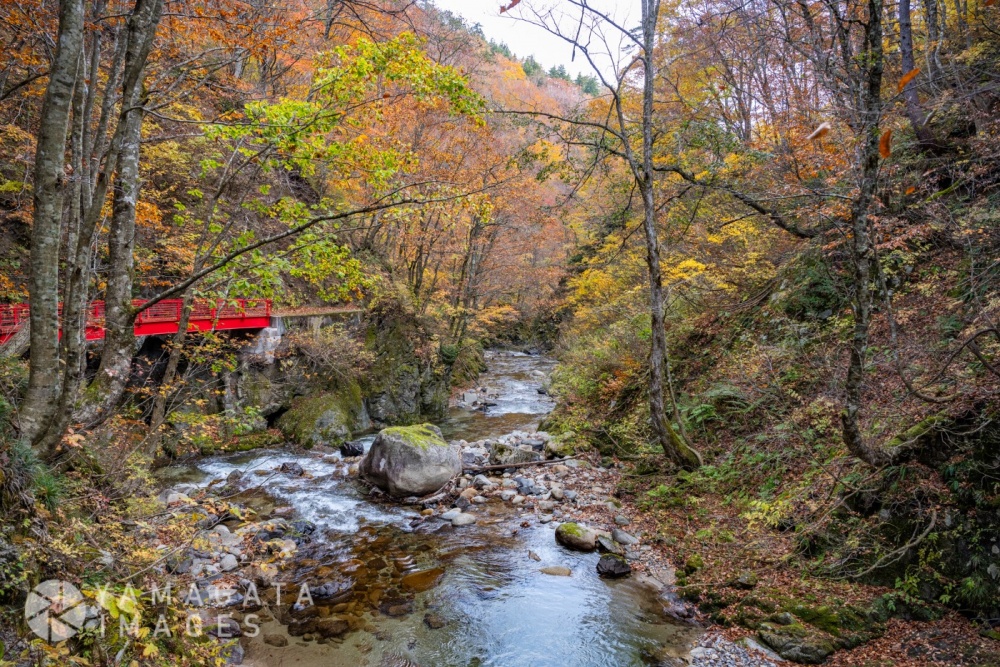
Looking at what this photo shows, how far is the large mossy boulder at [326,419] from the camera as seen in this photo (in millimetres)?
14055

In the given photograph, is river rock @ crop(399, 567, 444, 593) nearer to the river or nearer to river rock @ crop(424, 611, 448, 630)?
the river

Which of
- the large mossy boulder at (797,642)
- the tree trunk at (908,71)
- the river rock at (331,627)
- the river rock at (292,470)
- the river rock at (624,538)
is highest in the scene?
the tree trunk at (908,71)

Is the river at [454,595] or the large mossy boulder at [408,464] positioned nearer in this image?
the river at [454,595]

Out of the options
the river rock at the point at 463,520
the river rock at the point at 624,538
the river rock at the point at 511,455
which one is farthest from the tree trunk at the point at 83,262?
the river rock at the point at 511,455

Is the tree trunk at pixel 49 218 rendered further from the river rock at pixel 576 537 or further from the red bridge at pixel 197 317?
the red bridge at pixel 197 317

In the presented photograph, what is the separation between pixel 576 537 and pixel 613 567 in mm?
953

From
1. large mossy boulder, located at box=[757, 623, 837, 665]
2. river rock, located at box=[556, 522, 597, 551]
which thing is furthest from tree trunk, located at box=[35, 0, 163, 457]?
large mossy boulder, located at box=[757, 623, 837, 665]

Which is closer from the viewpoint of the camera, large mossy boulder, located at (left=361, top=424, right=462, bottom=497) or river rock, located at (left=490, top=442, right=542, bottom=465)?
large mossy boulder, located at (left=361, top=424, right=462, bottom=497)

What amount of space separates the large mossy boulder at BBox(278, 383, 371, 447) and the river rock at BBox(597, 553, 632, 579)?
31.0 feet

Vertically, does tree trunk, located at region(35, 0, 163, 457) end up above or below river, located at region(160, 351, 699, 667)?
above

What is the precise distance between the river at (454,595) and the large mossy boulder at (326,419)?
11.1 ft

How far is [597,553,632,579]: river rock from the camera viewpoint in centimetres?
679

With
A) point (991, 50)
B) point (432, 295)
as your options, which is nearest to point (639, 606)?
point (991, 50)

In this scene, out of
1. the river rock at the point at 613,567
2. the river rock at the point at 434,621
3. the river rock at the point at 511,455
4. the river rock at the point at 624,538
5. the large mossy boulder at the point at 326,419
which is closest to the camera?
the river rock at the point at 434,621
